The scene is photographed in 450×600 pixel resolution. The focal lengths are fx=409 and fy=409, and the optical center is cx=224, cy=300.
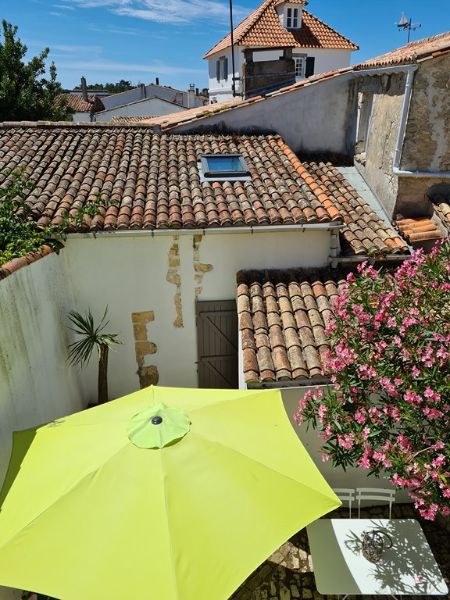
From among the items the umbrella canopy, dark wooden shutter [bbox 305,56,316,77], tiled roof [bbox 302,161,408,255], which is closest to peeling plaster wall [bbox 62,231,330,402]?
tiled roof [bbox 302,161,408,255]

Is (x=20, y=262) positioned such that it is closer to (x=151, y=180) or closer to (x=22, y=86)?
(x=151, y=180)

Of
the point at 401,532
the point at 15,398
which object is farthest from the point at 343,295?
the point at 15,398

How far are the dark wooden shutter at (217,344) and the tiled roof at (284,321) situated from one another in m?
0.88

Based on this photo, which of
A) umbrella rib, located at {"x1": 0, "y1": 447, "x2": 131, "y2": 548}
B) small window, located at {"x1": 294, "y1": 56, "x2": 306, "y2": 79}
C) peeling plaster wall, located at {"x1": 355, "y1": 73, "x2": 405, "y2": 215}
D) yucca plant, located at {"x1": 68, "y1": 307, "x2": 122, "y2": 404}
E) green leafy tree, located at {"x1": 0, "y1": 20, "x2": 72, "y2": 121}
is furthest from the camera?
small window, located at {"x1": 294, "y1": 56, "x2": 306, "y2": 79}

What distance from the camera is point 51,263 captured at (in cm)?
715

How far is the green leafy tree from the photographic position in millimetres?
18344

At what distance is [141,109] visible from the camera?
36281 millimetres

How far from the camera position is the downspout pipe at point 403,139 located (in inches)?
316

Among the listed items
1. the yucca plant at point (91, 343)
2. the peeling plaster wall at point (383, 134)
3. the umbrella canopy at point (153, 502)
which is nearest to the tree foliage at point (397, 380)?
the umbrella canopy at point (153, 502)

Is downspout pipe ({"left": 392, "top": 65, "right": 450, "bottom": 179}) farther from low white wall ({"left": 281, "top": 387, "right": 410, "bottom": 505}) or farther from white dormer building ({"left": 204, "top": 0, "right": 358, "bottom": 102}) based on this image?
white dormer building ({"left": 204, "top": 0, "right": 358, "bottom": 102})

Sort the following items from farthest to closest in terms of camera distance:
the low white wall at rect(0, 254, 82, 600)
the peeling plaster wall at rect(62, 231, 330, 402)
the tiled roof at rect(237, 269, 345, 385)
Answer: the peeling plaster wall at rect(62, 231, 330, 402) < the tiled roof at rect(237, 269, 345, 385) < the low white wall at rect(0, 254, 82, 600)

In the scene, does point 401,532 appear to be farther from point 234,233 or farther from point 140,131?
point 140,131

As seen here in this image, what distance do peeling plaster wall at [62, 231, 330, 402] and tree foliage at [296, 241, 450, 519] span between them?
8.31 feet

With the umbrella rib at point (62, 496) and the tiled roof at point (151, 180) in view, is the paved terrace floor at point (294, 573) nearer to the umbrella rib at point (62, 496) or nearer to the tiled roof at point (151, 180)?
the umbrella rib at point (62, 496)
